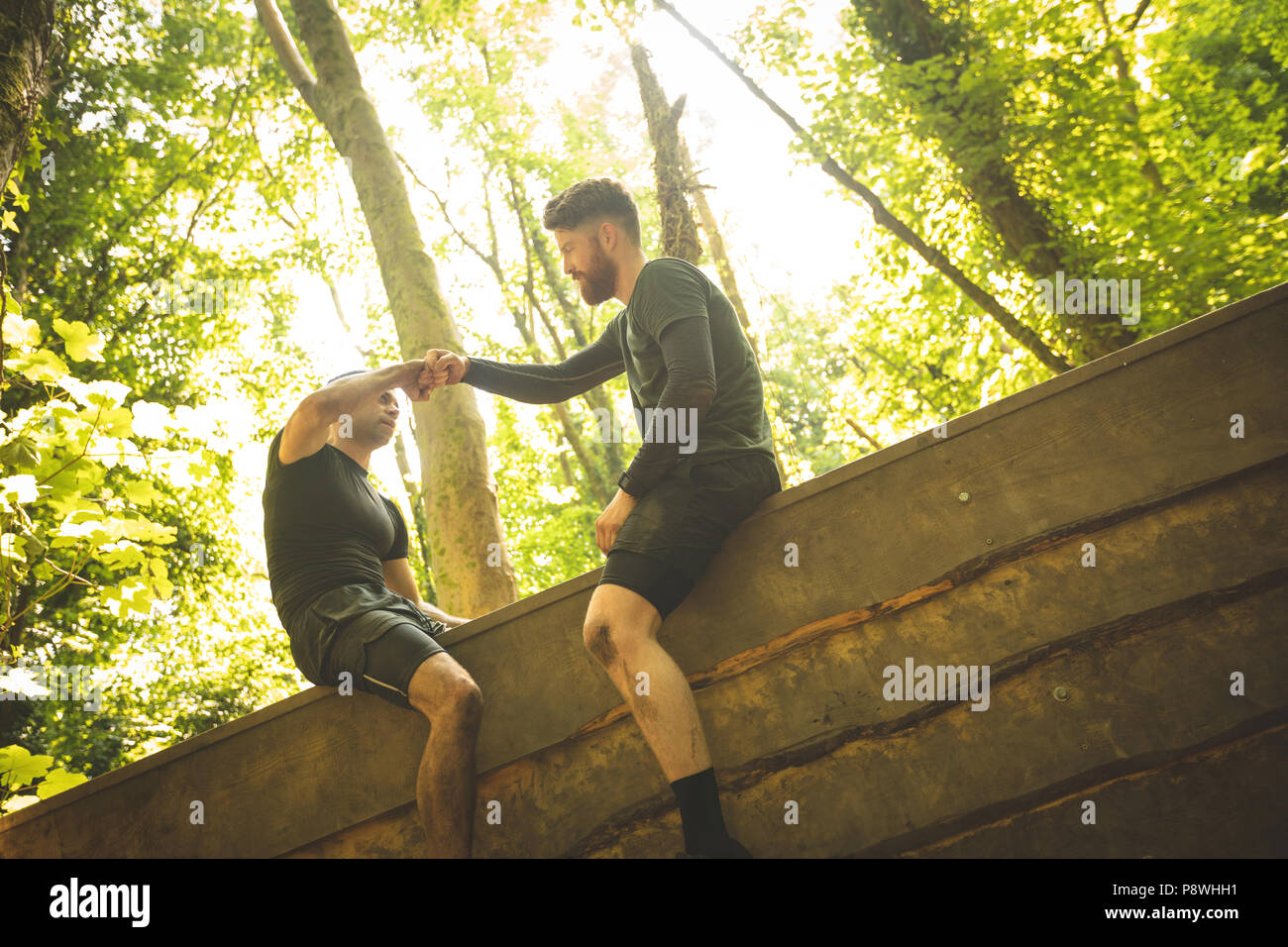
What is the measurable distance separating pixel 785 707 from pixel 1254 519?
1477 mm

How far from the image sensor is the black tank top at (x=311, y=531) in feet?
9.51

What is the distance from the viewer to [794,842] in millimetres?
2531

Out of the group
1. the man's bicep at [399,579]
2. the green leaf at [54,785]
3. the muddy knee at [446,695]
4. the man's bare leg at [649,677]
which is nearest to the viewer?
the man's bare leg at [649,677]

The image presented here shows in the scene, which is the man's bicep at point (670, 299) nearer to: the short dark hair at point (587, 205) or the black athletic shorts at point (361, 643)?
the short dark hair at point (587, 205)

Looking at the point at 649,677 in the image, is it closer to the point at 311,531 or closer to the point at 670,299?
the point at 670,299

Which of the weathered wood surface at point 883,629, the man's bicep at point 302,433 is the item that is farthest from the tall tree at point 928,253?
the man's bicep at point 302,433

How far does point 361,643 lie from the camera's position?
2.70m

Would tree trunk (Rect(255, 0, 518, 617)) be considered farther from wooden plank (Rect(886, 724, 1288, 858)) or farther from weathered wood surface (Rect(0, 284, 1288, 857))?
wooden plank (Rect(886, 724, 1288, 858))

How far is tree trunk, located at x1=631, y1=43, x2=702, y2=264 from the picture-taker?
333 inches

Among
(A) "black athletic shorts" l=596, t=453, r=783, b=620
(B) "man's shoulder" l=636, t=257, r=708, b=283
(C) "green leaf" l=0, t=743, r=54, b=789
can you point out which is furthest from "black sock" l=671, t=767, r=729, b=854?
(C) "green leaf" l=0, t=743, r=54, b=789

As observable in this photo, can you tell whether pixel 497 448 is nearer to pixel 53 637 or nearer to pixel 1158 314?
pixel 53 637

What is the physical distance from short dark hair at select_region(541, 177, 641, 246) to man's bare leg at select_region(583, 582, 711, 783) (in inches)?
55.3

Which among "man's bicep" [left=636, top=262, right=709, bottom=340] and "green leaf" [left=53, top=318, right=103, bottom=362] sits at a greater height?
"green leaf" [left=53, top=318, right=103, bottom=362]

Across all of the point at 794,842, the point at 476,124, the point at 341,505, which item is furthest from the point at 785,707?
the point at 476,124
